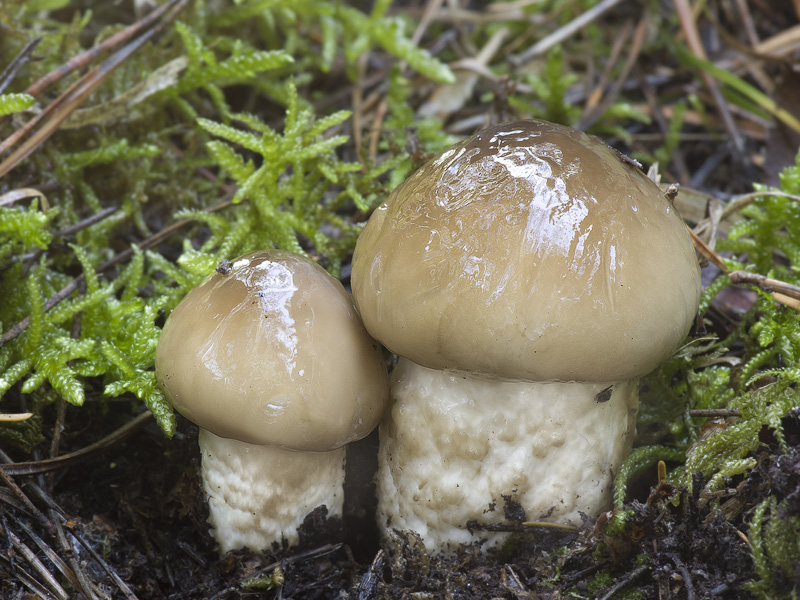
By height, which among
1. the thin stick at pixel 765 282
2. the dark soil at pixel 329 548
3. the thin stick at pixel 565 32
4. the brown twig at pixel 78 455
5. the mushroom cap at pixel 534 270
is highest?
the mushroom cap at pixel 534 270

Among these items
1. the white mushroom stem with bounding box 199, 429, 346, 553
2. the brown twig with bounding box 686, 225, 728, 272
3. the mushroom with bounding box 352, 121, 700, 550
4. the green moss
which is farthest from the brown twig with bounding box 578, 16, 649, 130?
the white mushroom stem with bounding box 199, 429, 346, 553

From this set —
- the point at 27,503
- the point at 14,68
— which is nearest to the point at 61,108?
the point at 14,68

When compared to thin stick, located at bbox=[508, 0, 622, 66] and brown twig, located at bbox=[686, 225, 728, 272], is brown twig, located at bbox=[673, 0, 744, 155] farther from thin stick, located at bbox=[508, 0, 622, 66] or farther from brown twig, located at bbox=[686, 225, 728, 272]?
brown twig, located at bbox=[686, 225, 728, 272]

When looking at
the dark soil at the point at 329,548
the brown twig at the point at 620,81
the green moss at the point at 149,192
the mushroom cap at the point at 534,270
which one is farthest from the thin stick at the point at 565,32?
the dark soil at the point at 329,548

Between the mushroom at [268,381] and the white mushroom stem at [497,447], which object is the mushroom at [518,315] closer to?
the white mushroom stem at [497,447]

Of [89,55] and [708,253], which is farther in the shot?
[89,55]

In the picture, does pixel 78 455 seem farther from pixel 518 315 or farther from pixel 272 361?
pixel 518 315

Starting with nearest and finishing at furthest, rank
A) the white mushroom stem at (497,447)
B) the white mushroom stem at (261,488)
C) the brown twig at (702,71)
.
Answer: the white mushroom stem at (497,447) → the white mushroom stem at (261,488) → the brown twig at (702,71)
